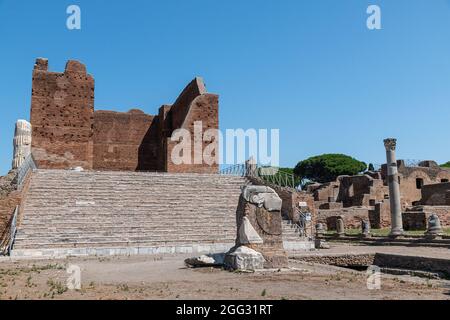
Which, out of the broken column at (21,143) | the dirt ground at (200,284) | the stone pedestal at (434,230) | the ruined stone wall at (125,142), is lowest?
the dirt ground at (200,284)

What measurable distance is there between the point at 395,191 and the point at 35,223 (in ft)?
48.1

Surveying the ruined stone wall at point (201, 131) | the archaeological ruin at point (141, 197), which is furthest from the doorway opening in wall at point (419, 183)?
the ruined stone wall at point (201, 131)

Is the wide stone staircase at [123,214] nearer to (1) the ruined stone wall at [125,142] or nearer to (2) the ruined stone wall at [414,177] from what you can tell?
(1) the ruined stone wall at [125,142]

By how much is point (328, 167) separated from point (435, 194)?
29264 millimetres

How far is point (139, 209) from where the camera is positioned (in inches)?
634

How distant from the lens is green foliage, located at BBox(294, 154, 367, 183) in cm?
6506

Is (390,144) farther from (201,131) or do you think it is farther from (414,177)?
(414,177)

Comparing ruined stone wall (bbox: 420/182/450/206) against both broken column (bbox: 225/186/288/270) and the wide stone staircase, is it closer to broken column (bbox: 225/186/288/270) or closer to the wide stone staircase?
the wide stone staircase

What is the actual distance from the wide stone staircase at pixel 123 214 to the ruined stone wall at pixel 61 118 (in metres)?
9.06

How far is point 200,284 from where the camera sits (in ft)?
23.3

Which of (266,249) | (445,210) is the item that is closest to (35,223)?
(266,249)

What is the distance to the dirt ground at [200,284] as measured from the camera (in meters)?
6.09

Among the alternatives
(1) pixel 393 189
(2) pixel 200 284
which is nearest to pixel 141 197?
(2) pixel 200 284
